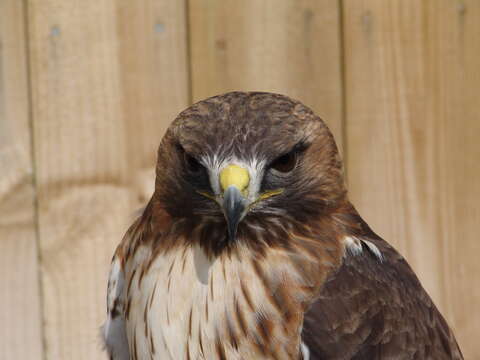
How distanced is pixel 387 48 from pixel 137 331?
147 centimetres

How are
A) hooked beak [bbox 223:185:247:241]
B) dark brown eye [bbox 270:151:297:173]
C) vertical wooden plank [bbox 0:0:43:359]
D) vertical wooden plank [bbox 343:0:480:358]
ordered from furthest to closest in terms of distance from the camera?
vertical wooden plank [bbox 343:0:480:358], vertical wooden plank [bbox 0:0:43:359], dark brown eye [bbox 270:151:297:173], hooked beak [bbox 223:185:247:241]

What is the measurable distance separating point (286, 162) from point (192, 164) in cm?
24

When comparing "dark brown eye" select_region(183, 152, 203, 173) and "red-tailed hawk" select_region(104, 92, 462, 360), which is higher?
"dark brown eye" select_region(183, 152, 203, 173)

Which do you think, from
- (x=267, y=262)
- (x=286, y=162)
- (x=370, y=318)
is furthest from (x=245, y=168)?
(x=370, y=318)

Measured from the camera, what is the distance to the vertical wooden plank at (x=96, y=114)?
11.3 feet

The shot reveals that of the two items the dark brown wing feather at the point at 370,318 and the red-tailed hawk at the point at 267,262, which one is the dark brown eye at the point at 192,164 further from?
the dark brown wing feather at the point at 370,318

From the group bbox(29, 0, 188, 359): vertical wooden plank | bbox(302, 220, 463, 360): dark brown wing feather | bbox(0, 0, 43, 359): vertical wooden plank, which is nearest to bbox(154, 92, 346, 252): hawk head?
bbox(302, 220, 463, 360): dark brown wing feather

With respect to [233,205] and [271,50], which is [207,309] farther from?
[271,50]

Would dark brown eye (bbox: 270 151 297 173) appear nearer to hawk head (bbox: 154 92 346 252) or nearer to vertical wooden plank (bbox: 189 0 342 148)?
hawk head (bbox: 154 92 346 252)

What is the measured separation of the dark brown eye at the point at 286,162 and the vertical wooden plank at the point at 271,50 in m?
1.05

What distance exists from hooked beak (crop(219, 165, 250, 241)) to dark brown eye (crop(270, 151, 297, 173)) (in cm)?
12

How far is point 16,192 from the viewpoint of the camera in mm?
3443

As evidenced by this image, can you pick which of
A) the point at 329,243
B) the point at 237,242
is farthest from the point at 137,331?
the point at 329,243

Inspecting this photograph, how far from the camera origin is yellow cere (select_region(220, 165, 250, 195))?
7.59 ft
